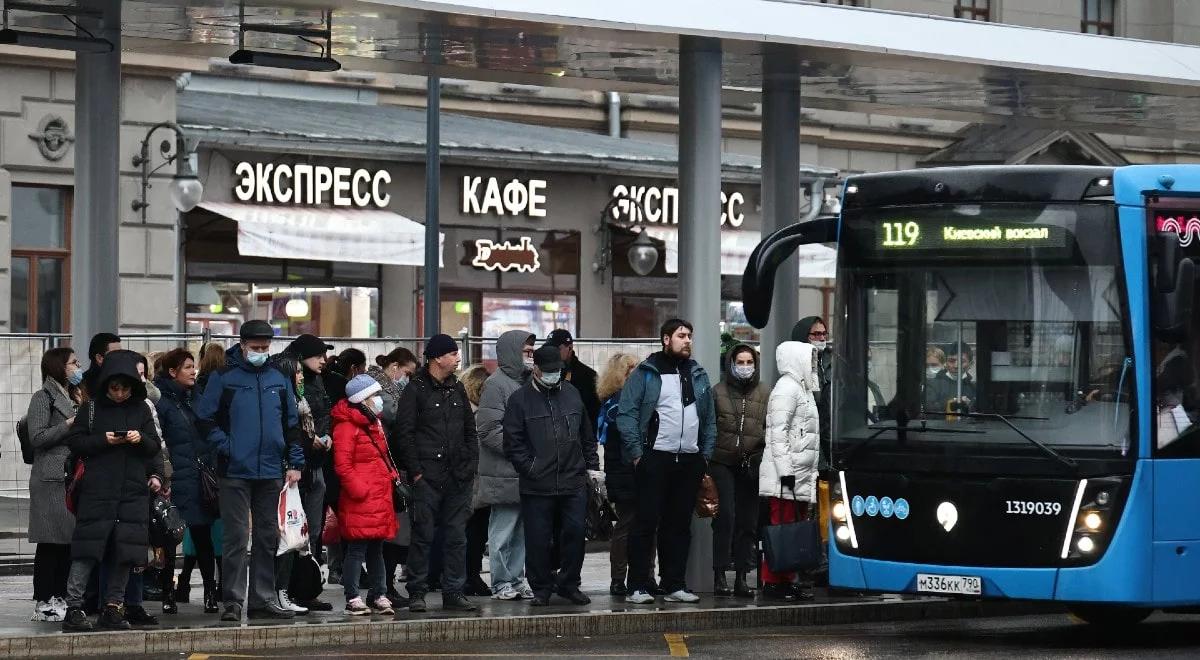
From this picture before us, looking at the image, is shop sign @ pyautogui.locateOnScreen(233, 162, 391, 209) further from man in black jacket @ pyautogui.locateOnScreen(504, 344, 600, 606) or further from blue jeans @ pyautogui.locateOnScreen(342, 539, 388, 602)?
blue jeans @ pyautogui.locateOnScreen(342, 539, 388, 602)

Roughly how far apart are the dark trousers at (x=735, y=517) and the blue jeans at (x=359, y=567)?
8.46 ft

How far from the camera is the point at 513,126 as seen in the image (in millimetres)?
32031

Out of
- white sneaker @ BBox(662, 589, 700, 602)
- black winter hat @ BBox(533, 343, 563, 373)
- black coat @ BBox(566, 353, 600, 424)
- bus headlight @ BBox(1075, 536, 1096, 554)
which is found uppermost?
black winter hat @ BBox(533, 343, 563, 373)

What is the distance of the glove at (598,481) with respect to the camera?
15494 millimetres

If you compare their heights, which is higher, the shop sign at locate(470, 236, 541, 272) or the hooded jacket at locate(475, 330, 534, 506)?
the shop sign at locate(470, 236, 541, 272)

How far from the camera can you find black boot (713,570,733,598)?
51.1ft

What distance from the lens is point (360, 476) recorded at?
13875mm

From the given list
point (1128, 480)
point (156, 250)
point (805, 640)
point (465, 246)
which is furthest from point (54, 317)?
point (1128, 480)

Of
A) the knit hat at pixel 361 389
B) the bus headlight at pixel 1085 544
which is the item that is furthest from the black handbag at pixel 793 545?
the knit hat at pixel 361 389

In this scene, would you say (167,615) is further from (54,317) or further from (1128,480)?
(54,317)

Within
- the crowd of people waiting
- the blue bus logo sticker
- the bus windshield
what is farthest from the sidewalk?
the bus windshield

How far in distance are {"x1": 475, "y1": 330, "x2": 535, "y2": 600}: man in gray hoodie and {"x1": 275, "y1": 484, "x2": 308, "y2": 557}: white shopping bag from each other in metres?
1.76

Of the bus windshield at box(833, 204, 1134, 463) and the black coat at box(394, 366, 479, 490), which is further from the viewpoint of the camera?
the black coat at box(394, 366, 479, 490)

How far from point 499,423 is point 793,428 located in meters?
2.02
